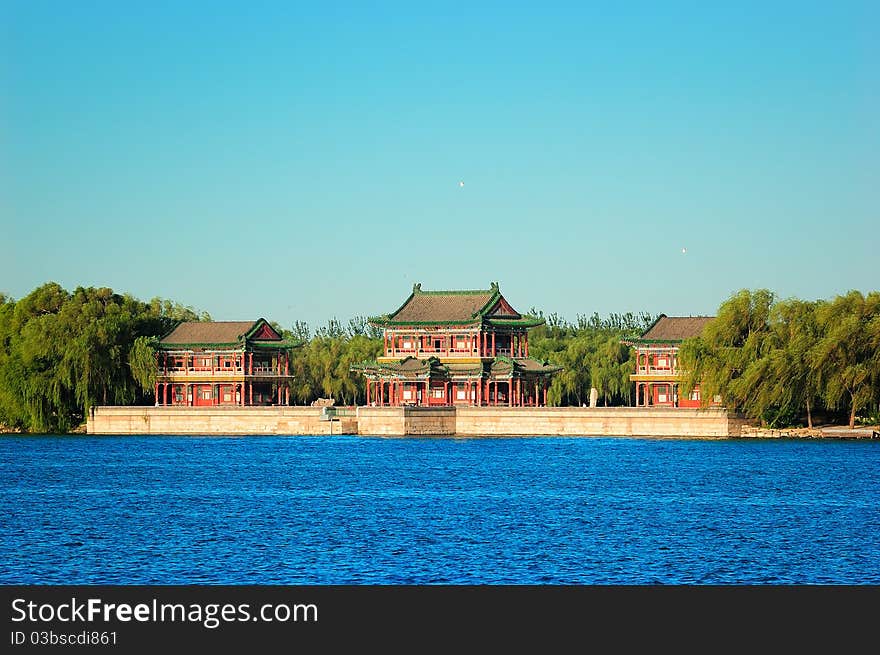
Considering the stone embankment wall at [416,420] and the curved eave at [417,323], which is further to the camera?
the curved eave at [417,323]

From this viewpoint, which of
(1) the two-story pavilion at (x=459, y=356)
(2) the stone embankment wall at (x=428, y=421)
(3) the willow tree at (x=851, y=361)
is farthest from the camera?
(1) the two-story pavilion at (x=459, y=356)

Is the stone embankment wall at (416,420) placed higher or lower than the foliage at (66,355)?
lower

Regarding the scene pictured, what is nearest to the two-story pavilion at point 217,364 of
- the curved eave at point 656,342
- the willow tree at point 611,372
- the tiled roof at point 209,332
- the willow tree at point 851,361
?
the tiled roof at point 209,332

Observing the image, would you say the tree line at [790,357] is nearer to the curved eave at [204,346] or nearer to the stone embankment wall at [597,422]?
the stone embankment wall at [597,422]

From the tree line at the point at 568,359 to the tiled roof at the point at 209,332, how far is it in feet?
6.31

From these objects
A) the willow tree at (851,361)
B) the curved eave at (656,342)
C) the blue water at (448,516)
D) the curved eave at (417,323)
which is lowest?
the blue water at (448,516)

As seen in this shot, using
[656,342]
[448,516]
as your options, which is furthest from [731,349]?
[448,516]

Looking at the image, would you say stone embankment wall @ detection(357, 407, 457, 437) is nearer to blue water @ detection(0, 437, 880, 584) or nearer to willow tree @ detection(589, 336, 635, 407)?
blue water @ detection(0, 437, 880, 584)

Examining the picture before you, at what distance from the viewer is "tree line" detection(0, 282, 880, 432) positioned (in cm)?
8350

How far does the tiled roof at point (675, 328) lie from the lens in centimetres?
10069

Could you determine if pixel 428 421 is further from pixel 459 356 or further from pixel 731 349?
pixel 731 349

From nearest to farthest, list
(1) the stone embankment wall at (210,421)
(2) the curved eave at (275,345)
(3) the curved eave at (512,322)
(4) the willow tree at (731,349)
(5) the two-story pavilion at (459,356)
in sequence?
(4) the willow tree at (731,349), (1) the stone embankment wall at (210,421), (5) the two-story pavilion at (459,356), (3) the curved eave at (512,322), (2) the curved eave at (275,345)
